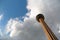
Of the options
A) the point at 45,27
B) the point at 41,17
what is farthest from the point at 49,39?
the point at 41,17

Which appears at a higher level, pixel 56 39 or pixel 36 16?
pixel 36 16

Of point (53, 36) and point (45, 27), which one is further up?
point (45, 27)

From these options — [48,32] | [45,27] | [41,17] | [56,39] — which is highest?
[41,17]

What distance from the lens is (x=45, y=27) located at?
9962cm

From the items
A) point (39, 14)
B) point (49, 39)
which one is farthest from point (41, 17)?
point (49, 39)

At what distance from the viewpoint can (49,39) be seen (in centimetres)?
8825

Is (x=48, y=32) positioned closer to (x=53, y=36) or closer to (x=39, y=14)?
(x=53, y=36)

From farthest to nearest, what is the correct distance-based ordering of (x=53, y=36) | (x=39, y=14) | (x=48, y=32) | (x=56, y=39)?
(x=39, y=14), (x=48, y=32), (x=53, y=36), (x=56, y=39)

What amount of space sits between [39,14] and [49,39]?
1312 inches

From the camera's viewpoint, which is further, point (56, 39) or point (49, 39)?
point (49, 39)

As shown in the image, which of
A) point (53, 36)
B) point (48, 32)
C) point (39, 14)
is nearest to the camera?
point (53, 36)

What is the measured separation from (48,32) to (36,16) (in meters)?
26.2

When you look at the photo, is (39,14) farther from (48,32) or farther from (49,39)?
(49,39)

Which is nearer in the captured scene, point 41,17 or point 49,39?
point 49,39
